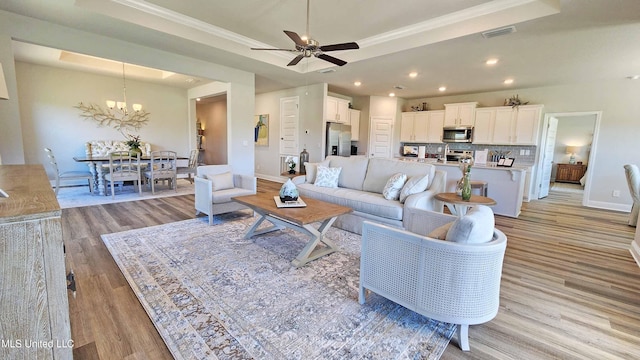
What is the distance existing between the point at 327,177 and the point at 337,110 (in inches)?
136

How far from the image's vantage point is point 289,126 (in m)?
7.61

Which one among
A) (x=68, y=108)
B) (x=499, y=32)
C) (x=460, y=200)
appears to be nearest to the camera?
(x=460, y=200)

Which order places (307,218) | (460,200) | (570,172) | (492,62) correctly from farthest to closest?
(570,172) → (492,62) → (460,200) → (307,218)

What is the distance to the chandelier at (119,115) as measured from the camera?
6781mm

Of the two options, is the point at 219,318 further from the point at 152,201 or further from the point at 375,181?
the point at 152,201

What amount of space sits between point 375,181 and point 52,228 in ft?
11.8

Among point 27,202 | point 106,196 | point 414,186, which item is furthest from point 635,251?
point 106,196

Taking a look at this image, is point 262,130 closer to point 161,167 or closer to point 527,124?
point 161,167

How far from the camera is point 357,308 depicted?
204cm

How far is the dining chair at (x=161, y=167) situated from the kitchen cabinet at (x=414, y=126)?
20.6ft

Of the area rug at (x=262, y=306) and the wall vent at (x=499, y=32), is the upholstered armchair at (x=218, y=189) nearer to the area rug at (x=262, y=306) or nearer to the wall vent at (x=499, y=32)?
the area rug at (x=262, y=306)

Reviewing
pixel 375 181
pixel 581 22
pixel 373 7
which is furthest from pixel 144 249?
pixel 581 22

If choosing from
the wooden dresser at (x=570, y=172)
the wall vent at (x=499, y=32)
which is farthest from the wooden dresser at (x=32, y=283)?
the wooden dresser at (x=570, y=172)

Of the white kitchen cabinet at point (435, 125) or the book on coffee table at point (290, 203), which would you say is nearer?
the book on coffee table at point (290, 203)
